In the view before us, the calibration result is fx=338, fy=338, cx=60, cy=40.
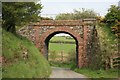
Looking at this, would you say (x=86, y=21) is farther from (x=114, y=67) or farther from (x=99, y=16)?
(x=114, y=67)

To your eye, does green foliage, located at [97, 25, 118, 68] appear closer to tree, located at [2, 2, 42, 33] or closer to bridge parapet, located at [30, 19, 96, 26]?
bridge parapet, located at [30, 19, 96, 26]

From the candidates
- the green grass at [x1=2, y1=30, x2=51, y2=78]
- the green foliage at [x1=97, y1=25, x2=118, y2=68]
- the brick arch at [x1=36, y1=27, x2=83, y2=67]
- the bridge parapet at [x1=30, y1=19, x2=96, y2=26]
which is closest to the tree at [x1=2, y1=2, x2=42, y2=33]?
the green grass at [x1=2, y1=30, x2=51, y2=78]

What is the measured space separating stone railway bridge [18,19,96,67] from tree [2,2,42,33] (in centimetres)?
673

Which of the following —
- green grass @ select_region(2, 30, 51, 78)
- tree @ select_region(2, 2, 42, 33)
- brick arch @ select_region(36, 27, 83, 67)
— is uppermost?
tree @ select_region(2, 2, 42, 33)

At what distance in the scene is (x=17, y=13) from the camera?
72.7ft

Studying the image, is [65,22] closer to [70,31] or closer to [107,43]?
[70,31]

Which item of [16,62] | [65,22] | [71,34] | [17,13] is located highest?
[65,22]

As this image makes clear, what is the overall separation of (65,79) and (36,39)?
1029 cm

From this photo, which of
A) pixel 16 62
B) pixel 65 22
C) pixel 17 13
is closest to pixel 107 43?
pixel 65 22

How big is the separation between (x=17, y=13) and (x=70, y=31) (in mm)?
10105

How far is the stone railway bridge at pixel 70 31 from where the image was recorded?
31.2 meters

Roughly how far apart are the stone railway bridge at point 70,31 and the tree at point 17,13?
6727 millimetres

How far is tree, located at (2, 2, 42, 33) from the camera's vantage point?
21688mm

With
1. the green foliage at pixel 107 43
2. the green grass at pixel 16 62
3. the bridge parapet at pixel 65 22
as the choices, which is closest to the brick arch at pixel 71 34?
the bridge parapet at pixel 65 22
